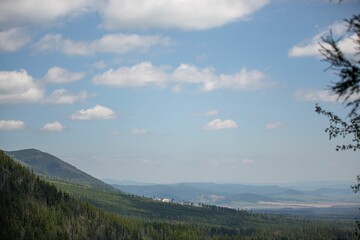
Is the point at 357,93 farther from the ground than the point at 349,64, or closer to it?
closer to it

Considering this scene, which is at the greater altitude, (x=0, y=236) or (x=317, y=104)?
(x=317, y=104)

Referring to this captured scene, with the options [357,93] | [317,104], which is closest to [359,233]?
[317,104]

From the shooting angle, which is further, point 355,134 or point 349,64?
point 355,134

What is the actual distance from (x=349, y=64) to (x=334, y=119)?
32.3 ft

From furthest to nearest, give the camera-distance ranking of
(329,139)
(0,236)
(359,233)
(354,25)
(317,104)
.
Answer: (0,236)
(317,104)
(329,139)
(359,233)
(354,25)

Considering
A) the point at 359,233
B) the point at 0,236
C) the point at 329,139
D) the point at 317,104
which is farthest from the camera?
the point at 0,236

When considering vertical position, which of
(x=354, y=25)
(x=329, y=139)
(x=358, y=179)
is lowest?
(x=358, y=179)

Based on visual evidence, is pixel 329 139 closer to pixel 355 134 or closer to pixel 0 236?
pixel 355 134

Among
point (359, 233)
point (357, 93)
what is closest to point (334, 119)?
point (359, 233)

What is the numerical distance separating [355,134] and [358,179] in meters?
2.78

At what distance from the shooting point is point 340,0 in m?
17.5

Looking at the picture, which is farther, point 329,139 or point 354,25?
point 329,139

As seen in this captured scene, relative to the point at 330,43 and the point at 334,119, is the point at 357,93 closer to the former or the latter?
the point at 330,43

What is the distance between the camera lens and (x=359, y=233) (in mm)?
24734
